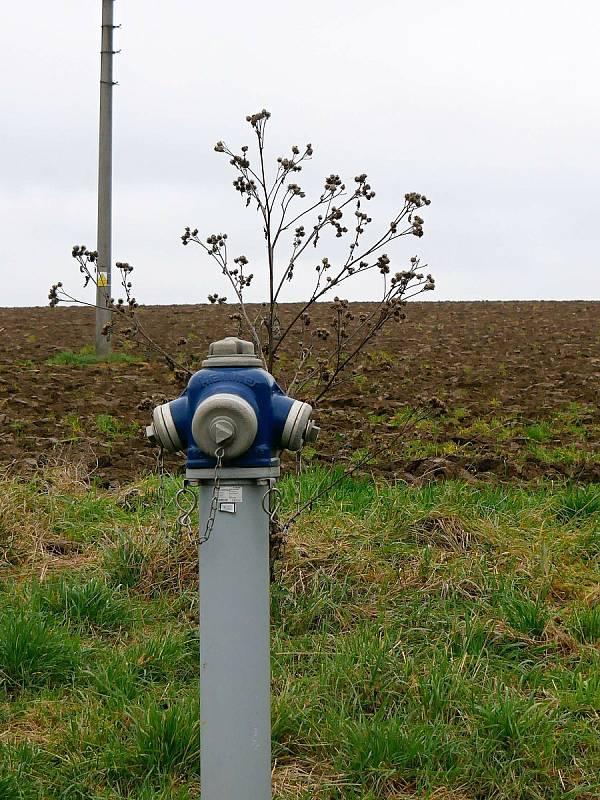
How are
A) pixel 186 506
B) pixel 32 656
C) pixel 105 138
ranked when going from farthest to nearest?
pixel 105 138, pixel 186 506, pixel 32 656

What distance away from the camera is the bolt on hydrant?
8.13ft

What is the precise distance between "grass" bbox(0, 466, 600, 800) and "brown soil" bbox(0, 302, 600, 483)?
72cm

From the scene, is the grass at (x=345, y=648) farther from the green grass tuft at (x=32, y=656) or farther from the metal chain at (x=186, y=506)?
the metal chain at (x=186, y=506)

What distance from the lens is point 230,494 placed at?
2.50m

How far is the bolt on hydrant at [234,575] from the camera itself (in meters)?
2.48

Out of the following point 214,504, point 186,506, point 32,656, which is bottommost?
point 32,656

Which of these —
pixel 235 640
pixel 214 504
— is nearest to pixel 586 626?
pixel 235 640

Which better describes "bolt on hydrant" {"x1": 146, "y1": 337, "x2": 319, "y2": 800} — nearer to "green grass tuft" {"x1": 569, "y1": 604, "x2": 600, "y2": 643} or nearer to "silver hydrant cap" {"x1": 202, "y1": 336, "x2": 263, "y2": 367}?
"silver hydrant cap" {"x1": 202, "y1": 336, "x2": 263, "y2": 367}

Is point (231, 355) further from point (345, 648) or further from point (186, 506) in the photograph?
point (186, 506)

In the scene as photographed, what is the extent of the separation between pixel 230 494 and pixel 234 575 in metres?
0.21

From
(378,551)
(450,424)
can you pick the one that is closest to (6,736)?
(378,551)

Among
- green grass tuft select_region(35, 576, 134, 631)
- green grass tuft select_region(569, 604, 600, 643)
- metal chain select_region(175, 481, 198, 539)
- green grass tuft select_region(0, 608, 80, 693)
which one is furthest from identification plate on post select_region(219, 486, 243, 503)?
green grass tuft select_region(569, 604, 600, 643)

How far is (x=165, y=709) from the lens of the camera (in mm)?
3430

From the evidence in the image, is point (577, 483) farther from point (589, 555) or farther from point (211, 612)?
point (211, 612)
